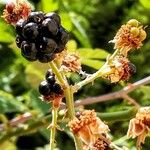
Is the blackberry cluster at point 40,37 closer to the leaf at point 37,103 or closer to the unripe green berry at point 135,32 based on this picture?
the unripe green berry at point 135,32

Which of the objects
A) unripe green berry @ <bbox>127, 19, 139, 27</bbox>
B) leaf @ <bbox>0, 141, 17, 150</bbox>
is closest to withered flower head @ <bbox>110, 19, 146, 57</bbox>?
unripe green berry @ <bbox>127, 19, 139, 27</bbox>

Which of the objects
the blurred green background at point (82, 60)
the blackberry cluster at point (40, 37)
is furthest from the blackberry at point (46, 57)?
the blurred green background at point (82, 60)

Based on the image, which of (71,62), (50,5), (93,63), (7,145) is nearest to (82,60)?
(93,63)

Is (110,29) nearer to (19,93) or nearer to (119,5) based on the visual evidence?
(119,5)

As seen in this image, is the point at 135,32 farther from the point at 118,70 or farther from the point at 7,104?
the point at 7,104

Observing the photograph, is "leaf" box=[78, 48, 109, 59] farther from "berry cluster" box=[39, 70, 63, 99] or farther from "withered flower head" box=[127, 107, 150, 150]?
"withered flower head" box=[127, 107, 150, 150]

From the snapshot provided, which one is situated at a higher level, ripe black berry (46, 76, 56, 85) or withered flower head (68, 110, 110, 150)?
ripe black berry (46, 76, 56, 85)
